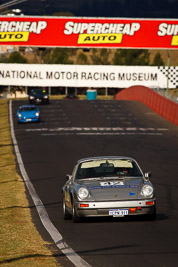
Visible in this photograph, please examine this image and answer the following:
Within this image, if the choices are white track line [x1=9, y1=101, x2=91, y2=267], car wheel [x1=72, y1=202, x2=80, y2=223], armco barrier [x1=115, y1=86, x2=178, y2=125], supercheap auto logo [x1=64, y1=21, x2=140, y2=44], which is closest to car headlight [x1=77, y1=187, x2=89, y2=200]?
car wheel [x1=72, y1=202, x2=80, y2=223]

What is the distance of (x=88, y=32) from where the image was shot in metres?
80.9

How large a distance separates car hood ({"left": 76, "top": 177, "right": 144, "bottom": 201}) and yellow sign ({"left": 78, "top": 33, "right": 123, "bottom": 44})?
67.4 m

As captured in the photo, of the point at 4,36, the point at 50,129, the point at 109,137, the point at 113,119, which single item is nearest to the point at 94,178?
the point at 109,137

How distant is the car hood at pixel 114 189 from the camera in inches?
531

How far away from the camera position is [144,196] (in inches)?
535

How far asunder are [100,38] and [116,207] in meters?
68.4

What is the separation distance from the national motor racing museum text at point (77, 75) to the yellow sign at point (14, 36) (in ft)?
66.4

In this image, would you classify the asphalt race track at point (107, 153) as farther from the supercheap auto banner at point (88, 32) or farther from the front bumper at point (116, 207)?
the supercheap auto banner at point (88, 32)

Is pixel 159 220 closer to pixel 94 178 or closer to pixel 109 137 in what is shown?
pixel 94 178

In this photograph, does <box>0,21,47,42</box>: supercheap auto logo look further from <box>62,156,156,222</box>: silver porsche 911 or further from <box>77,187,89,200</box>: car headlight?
<box>77,187,89,200</box>: car headlight

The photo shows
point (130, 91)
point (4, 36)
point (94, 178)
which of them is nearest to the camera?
point (94, 178)

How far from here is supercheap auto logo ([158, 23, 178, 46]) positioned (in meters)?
82.3

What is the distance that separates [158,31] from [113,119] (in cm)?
3132

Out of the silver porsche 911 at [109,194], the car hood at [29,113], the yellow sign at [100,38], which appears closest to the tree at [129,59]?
the yellow sign at [100,38]
